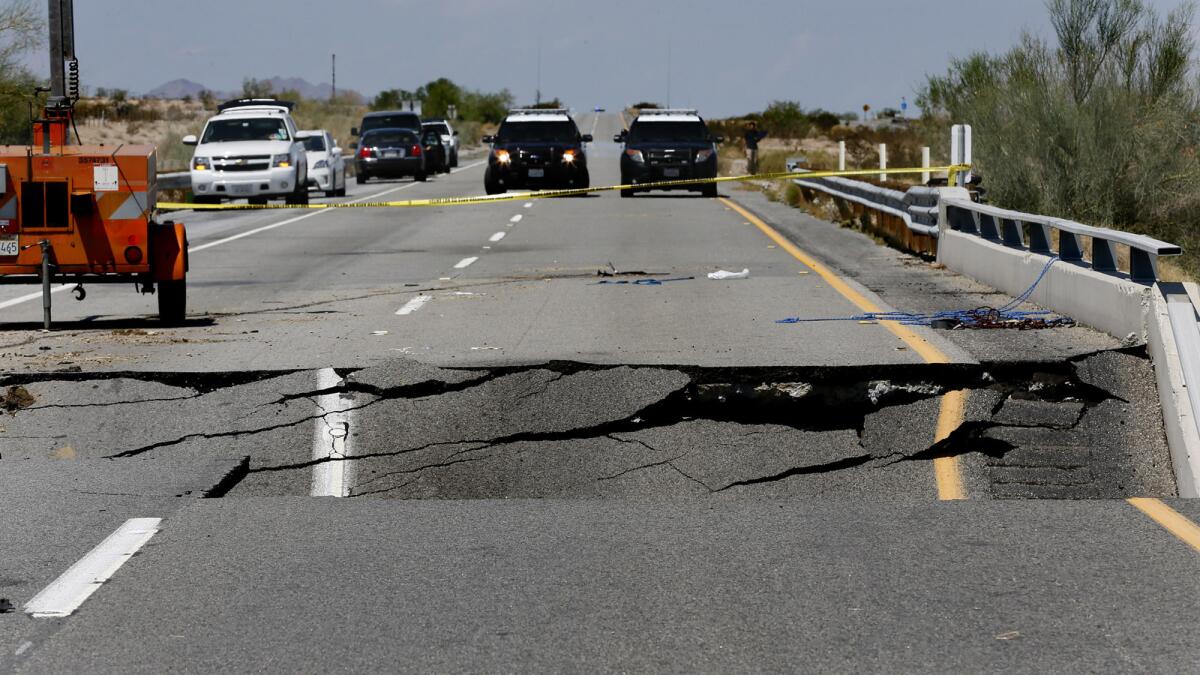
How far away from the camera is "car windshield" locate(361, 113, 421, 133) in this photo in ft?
162

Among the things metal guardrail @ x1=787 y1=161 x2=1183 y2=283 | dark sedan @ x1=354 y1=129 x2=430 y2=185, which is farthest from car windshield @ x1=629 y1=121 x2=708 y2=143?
dark sedan @ x1=354 y1=129 x2=430 y2=185

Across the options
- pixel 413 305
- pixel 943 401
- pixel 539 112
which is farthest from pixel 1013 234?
pixel 539 112

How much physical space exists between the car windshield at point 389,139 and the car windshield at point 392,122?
58.8 inches

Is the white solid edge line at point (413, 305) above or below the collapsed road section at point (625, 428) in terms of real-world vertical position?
above

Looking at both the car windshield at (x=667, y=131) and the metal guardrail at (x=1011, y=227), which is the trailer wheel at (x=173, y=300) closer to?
the metal guardrail at (x=1011, y=227)

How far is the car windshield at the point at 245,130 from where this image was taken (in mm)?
32812

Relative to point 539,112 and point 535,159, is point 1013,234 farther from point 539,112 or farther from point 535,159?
point 539,112

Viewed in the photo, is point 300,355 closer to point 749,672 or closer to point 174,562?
point 174,562

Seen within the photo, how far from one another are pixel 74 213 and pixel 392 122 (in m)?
38.4

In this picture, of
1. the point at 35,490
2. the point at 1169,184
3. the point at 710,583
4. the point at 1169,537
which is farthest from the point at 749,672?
the point at 1169,184

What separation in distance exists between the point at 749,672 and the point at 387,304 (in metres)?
9.65

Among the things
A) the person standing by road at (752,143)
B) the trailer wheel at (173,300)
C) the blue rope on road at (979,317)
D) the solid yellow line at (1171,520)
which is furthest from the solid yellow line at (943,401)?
the person standing by road at (752,143)

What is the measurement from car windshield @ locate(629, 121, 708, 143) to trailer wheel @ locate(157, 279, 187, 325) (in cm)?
2342

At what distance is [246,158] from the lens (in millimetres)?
32125
